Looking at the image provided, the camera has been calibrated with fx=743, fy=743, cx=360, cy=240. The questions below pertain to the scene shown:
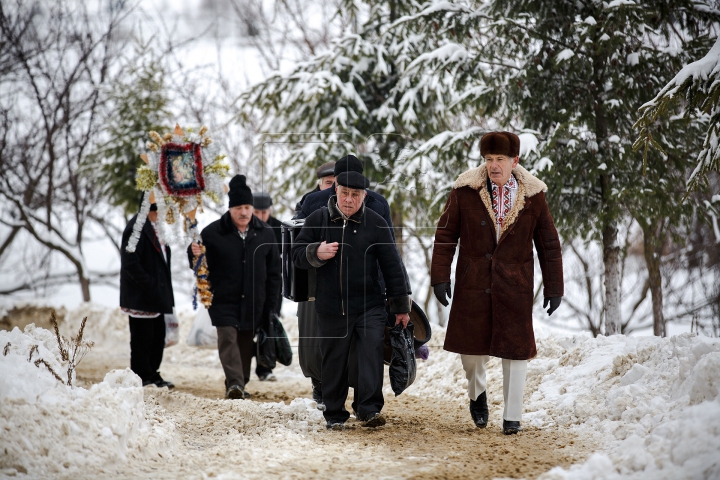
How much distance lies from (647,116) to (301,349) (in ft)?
11.7

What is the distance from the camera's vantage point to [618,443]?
4727 millimetres

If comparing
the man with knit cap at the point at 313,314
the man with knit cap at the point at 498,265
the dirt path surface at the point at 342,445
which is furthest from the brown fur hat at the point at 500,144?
the dirt path surface at the point at 342,445

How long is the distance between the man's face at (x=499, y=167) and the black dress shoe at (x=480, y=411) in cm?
164

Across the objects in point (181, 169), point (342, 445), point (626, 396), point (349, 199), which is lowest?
point (342, 445)

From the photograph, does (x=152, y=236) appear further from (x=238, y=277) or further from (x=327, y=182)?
(x=327, y=182)

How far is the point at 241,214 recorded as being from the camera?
7.59 meters

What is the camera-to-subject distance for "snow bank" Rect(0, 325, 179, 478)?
4.05 metres

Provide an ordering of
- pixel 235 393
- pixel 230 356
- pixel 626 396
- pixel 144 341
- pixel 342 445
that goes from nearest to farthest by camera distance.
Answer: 1. pixel 342 445
2. pixel 626 396
3. pixel 235 393
4. pixel 230 356
5. pixel 144 341

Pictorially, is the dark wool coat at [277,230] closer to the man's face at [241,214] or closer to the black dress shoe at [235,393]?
the man's face at [241,214]

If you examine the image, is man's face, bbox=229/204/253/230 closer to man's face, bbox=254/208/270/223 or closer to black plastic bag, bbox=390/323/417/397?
man's face, bbox=254/208/270/223

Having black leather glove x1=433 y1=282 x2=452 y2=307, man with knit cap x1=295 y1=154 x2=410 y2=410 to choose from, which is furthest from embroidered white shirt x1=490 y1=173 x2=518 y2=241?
man with knit cap x1=295 y1=154 x2=410 y2=410

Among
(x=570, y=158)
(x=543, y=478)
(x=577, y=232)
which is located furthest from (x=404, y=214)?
(x=543, y=478)

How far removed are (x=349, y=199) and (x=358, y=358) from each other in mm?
1220

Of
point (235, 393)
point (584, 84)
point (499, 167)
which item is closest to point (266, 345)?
point (235, 393)
